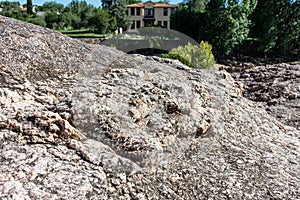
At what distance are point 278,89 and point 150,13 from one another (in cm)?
3639

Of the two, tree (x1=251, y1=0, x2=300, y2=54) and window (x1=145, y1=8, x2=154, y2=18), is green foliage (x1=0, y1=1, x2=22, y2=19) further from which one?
tree (x1=251, y1=0, x2=300, y2=54)

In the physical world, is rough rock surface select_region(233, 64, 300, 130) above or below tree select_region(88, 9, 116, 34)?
below

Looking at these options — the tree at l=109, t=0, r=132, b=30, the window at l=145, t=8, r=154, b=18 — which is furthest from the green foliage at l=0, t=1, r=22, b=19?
the window at l=145, t=8, r=154, b=18

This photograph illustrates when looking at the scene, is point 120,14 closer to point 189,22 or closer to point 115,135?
point 189,22

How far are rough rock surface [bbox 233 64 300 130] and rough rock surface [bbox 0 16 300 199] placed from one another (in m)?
3.15

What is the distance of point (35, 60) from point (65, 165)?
2152 mm

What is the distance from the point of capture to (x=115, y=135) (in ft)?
13.1

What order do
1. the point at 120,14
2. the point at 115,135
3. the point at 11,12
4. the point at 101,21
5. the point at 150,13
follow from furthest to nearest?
the point at 11,12
the point at 150,13
the point at 120,14
the point at 101,21
the point at 115,135

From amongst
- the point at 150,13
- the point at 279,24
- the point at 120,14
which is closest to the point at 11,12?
the point at 120,14

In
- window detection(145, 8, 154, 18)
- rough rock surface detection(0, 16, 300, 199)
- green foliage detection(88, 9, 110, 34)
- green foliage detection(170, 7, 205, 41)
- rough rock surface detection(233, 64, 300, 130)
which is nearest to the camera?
rough rock surface detection(0, 16, 300, 199)

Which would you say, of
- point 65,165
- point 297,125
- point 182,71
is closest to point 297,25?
point 297,125

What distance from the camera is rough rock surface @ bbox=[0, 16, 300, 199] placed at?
327 cm

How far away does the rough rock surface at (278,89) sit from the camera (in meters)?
8.98

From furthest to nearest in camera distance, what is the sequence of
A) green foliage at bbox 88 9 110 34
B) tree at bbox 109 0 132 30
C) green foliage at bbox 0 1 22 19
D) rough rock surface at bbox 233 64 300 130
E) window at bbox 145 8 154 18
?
window at bbox 145 8 154 18
green foliage at bbox 0 1 22 19
tree at bbox 109 0 132 30
green foliage at bbox 88 9 110 34
rough rock surface at bbox 233 64 300 130
